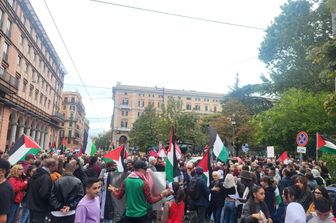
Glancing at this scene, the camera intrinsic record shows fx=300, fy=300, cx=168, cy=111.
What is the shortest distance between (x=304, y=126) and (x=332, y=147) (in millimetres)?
10818

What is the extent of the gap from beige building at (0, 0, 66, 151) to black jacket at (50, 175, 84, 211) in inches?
938

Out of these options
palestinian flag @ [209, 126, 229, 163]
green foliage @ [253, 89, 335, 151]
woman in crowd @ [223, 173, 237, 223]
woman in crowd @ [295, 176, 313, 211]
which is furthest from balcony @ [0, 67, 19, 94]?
woman in crowd @ [295, 176, 313, 211]

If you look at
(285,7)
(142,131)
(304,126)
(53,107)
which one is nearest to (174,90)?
(53,107)

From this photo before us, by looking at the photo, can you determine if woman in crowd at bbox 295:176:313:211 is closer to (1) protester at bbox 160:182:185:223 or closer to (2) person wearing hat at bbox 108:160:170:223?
(1) protester at bbox 160:182:185:223

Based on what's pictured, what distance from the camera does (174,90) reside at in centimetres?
8962

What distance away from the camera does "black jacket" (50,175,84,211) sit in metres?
5.14

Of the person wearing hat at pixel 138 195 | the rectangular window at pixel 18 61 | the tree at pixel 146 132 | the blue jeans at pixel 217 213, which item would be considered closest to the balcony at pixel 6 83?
the rectangular window at pixel 18 61

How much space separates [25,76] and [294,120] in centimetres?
3251

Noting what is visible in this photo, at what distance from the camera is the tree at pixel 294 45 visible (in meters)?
30.8

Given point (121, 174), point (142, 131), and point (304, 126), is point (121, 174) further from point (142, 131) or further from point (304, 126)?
point (142, 131)

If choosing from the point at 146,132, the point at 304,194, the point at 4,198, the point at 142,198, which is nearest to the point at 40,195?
the point at 4,198

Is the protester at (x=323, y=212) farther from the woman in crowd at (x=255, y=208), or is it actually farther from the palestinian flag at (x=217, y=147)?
the palestinian flag at (x=217, y=147)

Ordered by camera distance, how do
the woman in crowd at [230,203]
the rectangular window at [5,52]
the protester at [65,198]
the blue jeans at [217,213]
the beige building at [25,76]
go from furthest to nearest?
1. the rectangular window at [5,52]
2. the beige building at [25,76]
3. the blue jeans at [217,213]
4. the woman in crowd at [230,203]
5. the protester at [65,198]

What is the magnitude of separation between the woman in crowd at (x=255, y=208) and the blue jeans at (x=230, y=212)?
3.04 metres
